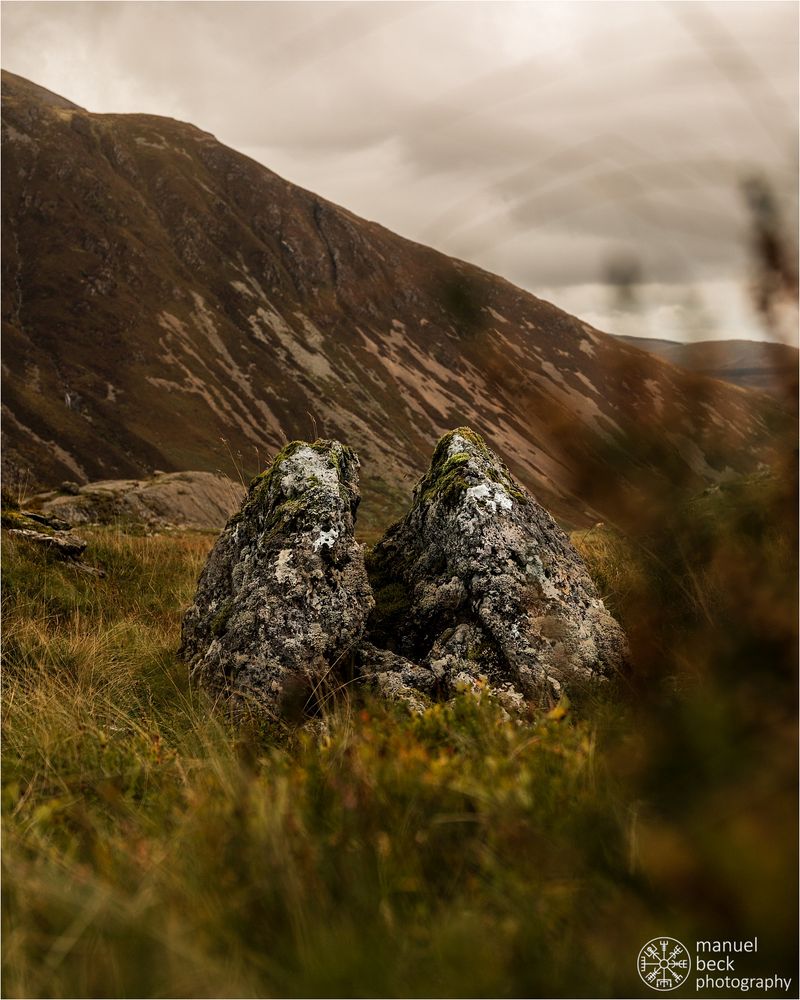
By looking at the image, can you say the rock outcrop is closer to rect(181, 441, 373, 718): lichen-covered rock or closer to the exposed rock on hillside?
rect(181, 441, 373, 718): lichen-covered rock

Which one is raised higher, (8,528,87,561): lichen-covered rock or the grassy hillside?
(8,528,87,561): lichen-covered rock

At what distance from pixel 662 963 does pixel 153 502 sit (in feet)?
132

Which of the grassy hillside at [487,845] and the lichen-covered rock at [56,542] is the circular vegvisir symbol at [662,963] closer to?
the grassy hillside at [487,845]

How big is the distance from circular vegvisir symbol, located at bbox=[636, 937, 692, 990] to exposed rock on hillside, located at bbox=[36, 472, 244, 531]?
27337mm

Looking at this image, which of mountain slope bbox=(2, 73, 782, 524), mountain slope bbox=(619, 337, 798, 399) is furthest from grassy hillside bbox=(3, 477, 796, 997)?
mountain slope bbox=(2, 73, 782, 524)

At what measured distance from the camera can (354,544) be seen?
640 cm

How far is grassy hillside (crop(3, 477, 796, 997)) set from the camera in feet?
5.31

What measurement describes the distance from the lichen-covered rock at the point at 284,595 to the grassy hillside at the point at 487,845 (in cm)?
204

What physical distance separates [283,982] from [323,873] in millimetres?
369

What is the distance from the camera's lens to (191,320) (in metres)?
110

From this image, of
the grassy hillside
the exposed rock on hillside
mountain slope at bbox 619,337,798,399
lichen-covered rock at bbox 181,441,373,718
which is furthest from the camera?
the exposed rock on hillside

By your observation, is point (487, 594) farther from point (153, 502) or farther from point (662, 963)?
point (153, 502)

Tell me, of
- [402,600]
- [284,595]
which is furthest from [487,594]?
[284,595]

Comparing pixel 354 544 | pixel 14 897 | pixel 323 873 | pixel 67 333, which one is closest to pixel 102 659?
pixel 354 544
